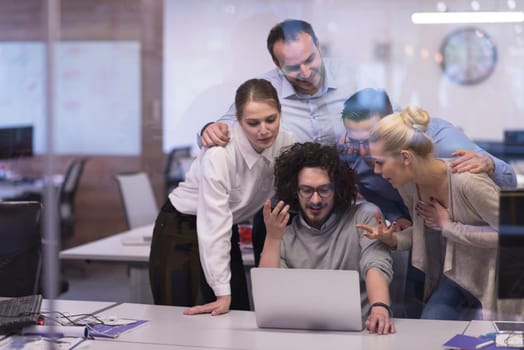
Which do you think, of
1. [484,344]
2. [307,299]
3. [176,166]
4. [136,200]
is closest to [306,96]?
[307,299]

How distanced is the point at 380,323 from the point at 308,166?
36.3 inches

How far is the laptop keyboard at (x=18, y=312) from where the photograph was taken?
2957 millimetres

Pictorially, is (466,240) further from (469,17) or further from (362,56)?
(362,56)

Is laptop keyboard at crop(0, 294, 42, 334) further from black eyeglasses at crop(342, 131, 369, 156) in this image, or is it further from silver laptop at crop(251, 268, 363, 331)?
black eyeglasses at crop(342, 131, 369, 156)

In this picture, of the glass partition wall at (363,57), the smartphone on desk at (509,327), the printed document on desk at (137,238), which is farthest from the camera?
the printed document on desk at (137,238)

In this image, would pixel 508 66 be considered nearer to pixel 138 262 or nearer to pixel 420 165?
pixel 420 165

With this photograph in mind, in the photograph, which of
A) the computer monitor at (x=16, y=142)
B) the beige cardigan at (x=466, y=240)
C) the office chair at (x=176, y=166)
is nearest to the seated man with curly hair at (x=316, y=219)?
the beige cardigan at (x=466, y=240)

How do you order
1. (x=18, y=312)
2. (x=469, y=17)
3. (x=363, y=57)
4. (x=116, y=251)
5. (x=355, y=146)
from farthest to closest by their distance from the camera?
(x=116, y=251) < (x=363, y=57) < (x=469, y=17) < (x=355, y=146) < (x=18, y=312)

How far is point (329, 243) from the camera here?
361cm

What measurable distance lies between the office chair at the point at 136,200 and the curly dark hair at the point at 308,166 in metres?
2.22

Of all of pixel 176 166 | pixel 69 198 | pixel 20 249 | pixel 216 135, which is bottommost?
pixel 69 198

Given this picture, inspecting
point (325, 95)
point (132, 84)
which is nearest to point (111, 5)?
point (132, 84)

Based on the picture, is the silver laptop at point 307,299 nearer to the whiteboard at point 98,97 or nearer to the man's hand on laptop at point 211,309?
the man's hand on laptop at point 211,309

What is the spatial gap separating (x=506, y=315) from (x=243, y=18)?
200 centimetres
